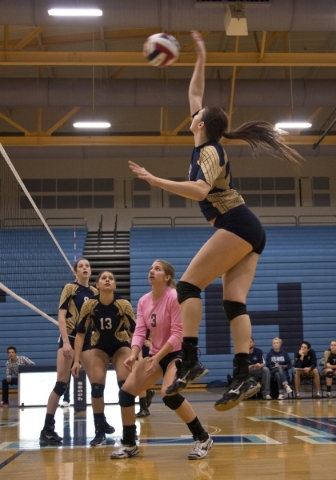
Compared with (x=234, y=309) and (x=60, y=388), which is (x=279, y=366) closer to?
(x=60, y=388)

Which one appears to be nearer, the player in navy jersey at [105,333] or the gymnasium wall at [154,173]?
the player in navy jersey at [105,333]

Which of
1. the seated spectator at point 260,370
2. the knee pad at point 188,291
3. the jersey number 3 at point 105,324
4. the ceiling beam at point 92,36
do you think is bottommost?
the seated spectator at point 260,370

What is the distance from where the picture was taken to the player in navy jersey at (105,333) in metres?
6.77

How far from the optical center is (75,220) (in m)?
24.1

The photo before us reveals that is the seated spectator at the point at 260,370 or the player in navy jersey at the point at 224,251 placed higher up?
the player in navy jersey at the point at 224,251

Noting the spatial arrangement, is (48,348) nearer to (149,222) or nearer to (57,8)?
(149,222)

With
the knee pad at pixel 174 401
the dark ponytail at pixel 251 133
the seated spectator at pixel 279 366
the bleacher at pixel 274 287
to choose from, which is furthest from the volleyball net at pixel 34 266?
the dark ponytail at pixel 251 133

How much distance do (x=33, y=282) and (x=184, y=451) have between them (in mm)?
8803

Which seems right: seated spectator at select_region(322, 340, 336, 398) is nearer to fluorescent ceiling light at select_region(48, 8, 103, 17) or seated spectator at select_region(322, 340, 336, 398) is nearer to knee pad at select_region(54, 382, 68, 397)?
fluorescent ceiling light at select_region(48, 8, 103, 17)

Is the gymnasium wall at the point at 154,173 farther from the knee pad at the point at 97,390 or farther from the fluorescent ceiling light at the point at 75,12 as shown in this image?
the knee pad at the point at 97,390

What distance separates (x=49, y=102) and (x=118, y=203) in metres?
6.96

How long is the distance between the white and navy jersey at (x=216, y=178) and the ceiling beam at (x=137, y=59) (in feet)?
39.0

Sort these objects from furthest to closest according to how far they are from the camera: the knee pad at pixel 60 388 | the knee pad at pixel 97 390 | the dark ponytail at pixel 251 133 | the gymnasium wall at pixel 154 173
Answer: the gymnasium wall at pixel 154 173
the knee pad at pixel 60 388
the knee pad at pixel 97 390
the dark ponytail at pixel 251 133

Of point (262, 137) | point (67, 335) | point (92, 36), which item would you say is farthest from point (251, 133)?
point (92, 36)
